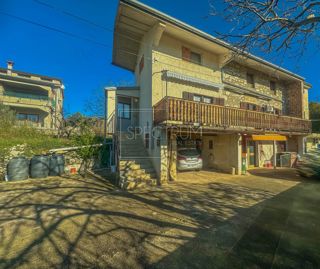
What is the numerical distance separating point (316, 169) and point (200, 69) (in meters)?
9.14

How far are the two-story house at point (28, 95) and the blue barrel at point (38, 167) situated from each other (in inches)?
659

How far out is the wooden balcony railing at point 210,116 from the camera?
→ 8.11 metres

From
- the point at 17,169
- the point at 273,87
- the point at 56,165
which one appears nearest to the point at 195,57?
the point at 273,87

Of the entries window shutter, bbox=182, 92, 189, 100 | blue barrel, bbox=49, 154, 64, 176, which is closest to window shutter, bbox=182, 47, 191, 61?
window shutter, bbox=182, 92, 189, 100

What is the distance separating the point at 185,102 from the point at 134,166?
4.17 meters

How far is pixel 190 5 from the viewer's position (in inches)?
261

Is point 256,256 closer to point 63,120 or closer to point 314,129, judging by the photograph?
point 63,120

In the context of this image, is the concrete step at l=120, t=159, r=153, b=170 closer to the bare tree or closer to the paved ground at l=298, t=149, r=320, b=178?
the bare tree

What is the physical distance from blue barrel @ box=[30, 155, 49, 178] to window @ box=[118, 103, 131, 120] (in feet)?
20.6

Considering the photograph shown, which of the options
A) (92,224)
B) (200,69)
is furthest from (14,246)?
(200,69)

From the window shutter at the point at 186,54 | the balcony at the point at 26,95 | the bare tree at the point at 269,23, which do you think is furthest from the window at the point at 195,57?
the balcony at the point at 26,95

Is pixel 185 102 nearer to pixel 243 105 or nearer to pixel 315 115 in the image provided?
pixel 243 105

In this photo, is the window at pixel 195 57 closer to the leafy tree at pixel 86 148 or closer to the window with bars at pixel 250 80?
the window with bars at pixel 250 80

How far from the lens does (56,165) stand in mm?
9828
